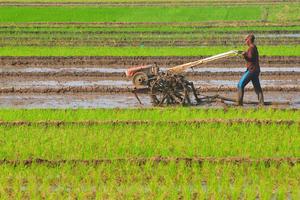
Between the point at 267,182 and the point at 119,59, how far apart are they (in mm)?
11813

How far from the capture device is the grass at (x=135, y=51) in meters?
20.9

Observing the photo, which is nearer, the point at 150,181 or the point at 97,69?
the point at 150,181

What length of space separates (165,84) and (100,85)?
3276 mm

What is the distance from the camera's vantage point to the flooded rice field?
14695mm

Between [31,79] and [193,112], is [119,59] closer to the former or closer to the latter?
[31,79]

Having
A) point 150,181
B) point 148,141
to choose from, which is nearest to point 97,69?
point 148,141

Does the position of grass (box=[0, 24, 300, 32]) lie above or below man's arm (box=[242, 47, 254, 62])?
below

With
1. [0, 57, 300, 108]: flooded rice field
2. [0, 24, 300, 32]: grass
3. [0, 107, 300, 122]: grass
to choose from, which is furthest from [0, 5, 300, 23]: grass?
[0, 107, 300, 122]: grass

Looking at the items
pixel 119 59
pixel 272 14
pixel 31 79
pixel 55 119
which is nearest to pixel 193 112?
pixel 55 119

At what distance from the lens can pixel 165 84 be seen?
44.0 feet

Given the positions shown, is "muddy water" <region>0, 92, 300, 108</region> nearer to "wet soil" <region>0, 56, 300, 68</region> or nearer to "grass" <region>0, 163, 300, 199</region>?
"wet soil" <region>0, 56, 300, 68</region>

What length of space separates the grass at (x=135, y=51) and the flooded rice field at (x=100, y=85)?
1.64 meters

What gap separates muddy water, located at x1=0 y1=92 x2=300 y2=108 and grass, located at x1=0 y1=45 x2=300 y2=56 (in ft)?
18.2

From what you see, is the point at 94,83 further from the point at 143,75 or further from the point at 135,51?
the point at 135,51
